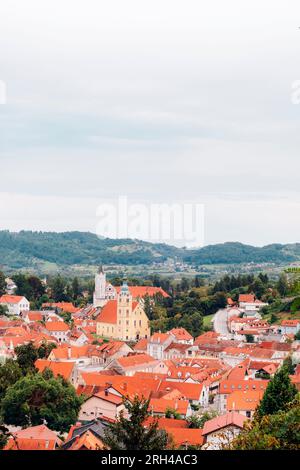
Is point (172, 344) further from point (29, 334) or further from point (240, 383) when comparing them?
point (240, 383)

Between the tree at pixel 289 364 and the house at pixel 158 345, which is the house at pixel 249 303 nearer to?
the house at pixel 158 345

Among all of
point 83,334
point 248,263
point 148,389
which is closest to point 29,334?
point 83,334

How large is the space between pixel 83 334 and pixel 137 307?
23.9 ft

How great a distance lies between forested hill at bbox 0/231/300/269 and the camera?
172 m

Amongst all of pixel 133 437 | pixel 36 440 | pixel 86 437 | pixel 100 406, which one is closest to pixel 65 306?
pixel 100 406

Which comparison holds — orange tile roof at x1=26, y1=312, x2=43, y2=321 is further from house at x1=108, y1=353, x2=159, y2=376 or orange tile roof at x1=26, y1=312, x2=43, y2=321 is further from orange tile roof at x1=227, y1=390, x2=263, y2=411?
orange tile roof at x1=227, y1=390, x2=263, y2=411

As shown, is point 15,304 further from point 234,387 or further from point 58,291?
point 234,387

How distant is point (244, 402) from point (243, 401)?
0.10 meters

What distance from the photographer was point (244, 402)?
2734 centimetres

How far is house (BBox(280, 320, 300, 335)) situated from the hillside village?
0.07 metres

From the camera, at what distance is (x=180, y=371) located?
120 ft

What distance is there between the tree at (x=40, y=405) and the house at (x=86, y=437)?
304 centimetres

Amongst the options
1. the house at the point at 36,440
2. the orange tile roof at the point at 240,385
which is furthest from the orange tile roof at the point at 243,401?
the house at the point at 36,440

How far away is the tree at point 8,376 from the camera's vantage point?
87.9 ft
